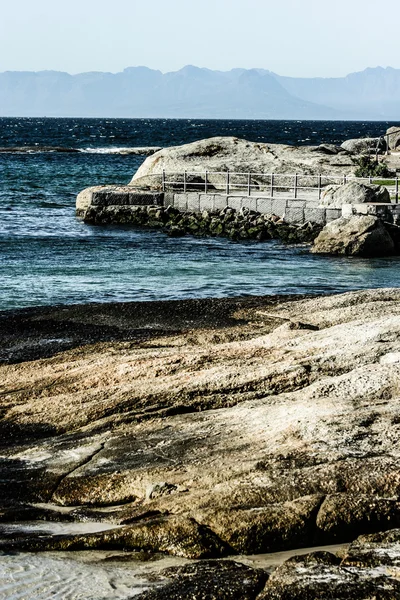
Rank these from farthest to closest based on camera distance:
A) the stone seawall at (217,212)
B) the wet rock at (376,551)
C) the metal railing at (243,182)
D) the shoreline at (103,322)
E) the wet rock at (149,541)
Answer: the metal railing at (243,182) < the stone seawall at (217,212) < the shoreline at (103,322) < the wet rock at (149,541) < the wet rock at (376,551)

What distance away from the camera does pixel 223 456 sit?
6.59 m

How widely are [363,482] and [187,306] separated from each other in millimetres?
10111

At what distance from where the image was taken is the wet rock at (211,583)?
15.9 feet

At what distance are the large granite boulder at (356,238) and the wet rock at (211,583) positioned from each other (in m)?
20.8

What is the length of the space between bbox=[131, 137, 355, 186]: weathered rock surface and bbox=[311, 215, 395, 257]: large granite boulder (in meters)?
10.6

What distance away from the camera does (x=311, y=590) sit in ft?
15.6

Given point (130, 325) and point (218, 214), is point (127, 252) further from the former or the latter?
Result: point (130, 325)

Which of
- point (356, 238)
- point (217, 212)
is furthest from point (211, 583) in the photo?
point (217, 212)

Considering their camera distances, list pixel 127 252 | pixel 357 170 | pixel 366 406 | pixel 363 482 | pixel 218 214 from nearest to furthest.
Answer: pixel 363 482
pixel 366 406
pixel 127 252
pixel 218 214
pixel 357 170

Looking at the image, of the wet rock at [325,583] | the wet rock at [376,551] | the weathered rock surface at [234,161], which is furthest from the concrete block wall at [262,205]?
the wet rock at [325,583]

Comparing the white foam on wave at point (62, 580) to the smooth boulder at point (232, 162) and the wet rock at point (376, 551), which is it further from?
the smooth boulder at point (232, 162)

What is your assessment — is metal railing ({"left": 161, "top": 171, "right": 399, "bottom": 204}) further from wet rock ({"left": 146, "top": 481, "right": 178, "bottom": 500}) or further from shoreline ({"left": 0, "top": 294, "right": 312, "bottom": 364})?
wet rock ({"left": 146, "top": 481, "right": 178, "bottom": 500})

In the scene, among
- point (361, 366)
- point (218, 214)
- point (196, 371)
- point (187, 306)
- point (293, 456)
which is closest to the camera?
point (293, 456)

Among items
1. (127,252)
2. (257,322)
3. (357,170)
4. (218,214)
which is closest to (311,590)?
(257,322)
